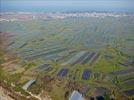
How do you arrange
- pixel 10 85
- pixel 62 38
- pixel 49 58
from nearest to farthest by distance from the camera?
pixel 10 85 → pixel 49 58 → pixel 62 38

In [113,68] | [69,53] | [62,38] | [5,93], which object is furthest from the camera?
[62,38]

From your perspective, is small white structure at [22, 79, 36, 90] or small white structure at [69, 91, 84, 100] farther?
small white structure at [22, 79, 36, 90]

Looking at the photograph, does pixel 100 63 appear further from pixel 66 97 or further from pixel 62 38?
pixel 62 38

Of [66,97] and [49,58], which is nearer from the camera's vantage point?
[66,97]

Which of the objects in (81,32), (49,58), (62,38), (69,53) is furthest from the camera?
(81,32)

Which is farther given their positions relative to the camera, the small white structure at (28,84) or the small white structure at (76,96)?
the small white structure at (28,84)

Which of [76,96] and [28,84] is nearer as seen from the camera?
[76,96]

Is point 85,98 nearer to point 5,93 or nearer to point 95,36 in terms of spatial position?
point 5,93

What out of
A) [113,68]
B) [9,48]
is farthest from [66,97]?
[9,48]

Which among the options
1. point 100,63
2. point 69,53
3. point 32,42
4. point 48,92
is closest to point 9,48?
point 32,42
